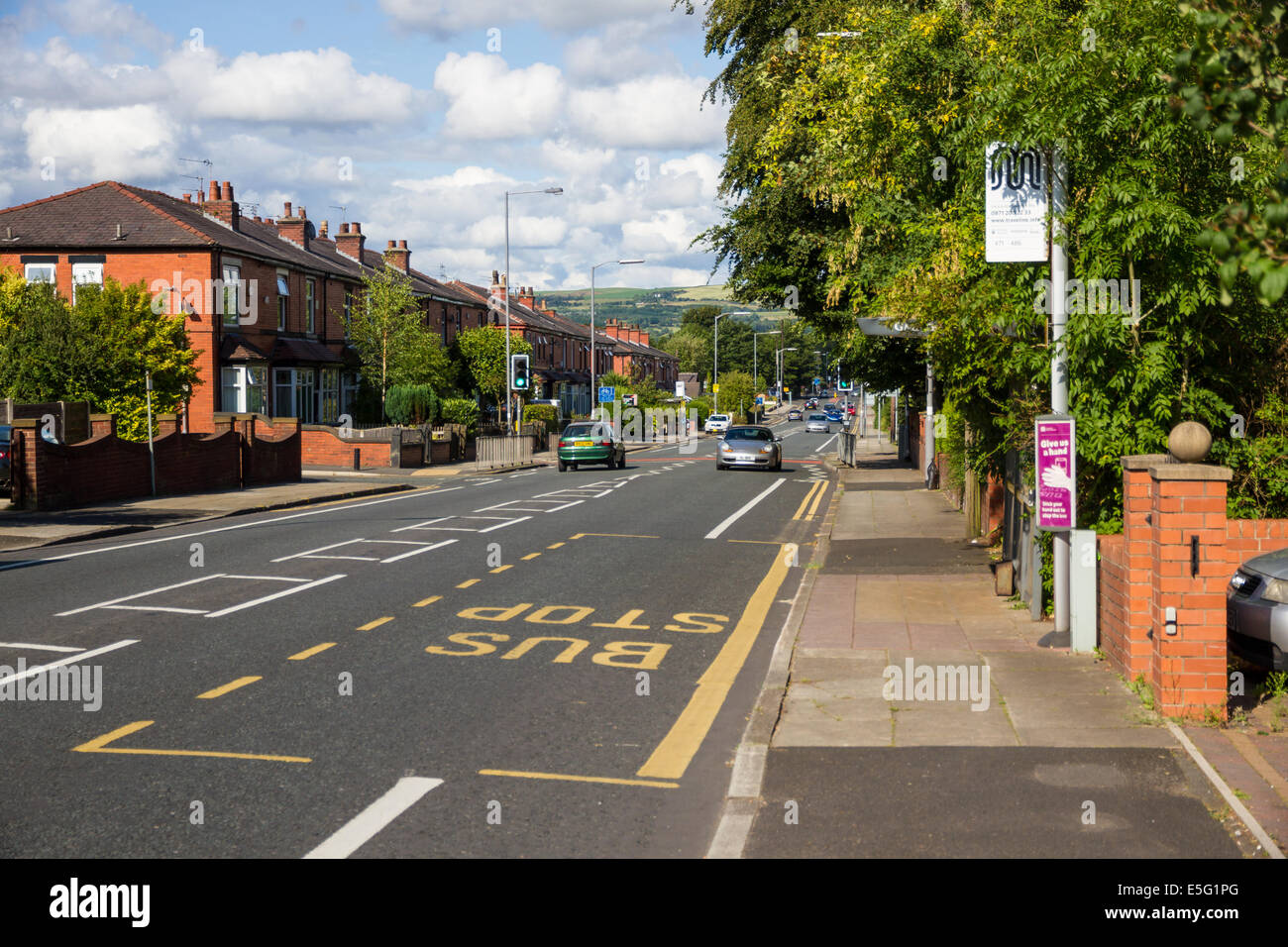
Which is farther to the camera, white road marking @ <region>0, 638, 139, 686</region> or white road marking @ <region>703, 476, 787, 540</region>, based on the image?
white road marking @ <region>703, 476, 787, 540</region>

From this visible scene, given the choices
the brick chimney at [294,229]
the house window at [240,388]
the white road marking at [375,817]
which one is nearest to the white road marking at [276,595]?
the white road marking at [375,817]

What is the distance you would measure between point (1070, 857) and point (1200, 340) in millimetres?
5624

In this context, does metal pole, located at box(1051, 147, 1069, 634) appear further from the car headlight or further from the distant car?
the distant car

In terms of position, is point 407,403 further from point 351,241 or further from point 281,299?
point 351,241

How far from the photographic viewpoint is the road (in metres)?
5.69

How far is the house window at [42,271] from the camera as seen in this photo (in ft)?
142

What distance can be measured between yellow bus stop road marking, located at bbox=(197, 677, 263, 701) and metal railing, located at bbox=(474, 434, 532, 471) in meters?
35.2

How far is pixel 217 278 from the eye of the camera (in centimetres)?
4350

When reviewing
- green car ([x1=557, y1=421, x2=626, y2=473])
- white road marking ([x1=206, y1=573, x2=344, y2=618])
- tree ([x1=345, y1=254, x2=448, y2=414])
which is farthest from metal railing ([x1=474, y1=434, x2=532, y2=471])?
white road marking ([x1=206, y1=573, x2=344, y2=618])

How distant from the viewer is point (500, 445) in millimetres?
45969

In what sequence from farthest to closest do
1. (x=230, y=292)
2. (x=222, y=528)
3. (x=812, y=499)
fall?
(x=230, y=292) < (x=812, y=499) < (x=222, y=528)

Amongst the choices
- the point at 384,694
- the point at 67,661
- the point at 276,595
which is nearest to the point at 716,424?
the point at 276,595

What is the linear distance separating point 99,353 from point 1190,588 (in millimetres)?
29846
